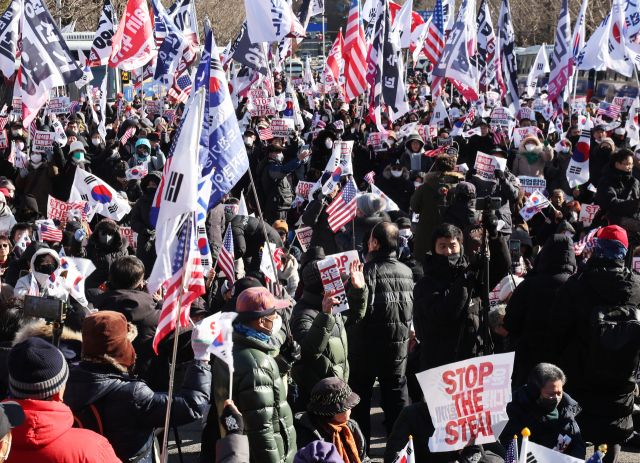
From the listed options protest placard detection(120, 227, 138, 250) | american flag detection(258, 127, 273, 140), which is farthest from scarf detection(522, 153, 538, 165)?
protest placard detection(120, 227, 138, 250)

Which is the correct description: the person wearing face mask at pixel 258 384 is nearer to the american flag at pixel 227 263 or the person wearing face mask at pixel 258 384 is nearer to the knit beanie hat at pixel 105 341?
the knit beanie hat at pixel 105 341

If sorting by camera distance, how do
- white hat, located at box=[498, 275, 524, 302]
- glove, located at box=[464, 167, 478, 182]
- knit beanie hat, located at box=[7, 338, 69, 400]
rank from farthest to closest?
glove, located at box=[464, 167, 478, 182] → white hat, located at box=[498, 275, 524, 302] → knit beanie hat, located at box=[7, 338, 69, 400]

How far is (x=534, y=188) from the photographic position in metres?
9.07

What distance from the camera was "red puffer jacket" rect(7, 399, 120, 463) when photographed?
256cm

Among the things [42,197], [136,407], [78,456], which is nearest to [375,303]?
[136,407]

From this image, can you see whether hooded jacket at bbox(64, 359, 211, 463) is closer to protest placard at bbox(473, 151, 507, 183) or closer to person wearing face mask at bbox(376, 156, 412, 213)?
protest placard at bbox(473, 151, 507, 183)

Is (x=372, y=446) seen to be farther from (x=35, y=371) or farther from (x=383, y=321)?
(x=35, y=371)

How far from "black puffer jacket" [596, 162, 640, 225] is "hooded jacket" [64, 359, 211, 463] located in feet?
19.9

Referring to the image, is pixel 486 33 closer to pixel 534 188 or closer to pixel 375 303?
pixel 534 188

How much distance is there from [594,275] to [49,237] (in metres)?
5.03

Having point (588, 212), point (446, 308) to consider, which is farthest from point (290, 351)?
point (588, 212)

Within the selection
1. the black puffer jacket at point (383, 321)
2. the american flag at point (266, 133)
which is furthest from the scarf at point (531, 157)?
the black puffer jacket at point (383, 321)

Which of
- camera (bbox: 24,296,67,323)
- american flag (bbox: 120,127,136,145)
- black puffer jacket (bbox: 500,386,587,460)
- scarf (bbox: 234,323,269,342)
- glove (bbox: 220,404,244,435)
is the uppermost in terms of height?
camera (bbox: 24,296,67,323)

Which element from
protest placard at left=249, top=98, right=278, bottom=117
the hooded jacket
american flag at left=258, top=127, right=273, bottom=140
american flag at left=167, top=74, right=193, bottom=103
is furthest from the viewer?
american flag at left=167, top=74, right=193, bottom=103
